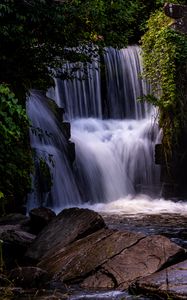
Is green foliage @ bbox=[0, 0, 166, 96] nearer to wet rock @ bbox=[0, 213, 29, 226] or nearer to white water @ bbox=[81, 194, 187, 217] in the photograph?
wet rock @ bbox=[0, 213, 29, 226]

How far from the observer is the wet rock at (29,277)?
17.3ft

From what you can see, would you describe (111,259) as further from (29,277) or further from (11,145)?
(11,145)

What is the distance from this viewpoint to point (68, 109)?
48.8ft

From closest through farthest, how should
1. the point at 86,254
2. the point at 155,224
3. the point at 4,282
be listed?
the point at 4,282
the point at 86,254
the point at 155,224

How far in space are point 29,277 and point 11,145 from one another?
79.0 inches

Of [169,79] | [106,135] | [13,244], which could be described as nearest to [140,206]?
[169,79]

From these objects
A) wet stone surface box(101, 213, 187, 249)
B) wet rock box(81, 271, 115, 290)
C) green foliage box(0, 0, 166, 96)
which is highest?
green foliage box(0, 0, 166, 96)

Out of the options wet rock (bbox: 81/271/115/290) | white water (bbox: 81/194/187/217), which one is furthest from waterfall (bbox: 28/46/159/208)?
wet rock (bbox: 81/271/115/290)

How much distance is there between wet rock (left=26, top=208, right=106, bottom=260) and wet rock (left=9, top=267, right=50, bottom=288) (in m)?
0.87

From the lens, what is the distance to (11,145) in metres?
6.65

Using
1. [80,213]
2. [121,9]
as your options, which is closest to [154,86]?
[121,9]

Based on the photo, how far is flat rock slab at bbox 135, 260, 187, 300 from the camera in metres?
4.47

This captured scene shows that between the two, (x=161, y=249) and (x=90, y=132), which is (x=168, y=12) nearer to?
(x=90, y=132)

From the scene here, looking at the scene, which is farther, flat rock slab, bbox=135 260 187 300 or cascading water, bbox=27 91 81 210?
cascading water, bbox=27 91 81 210
